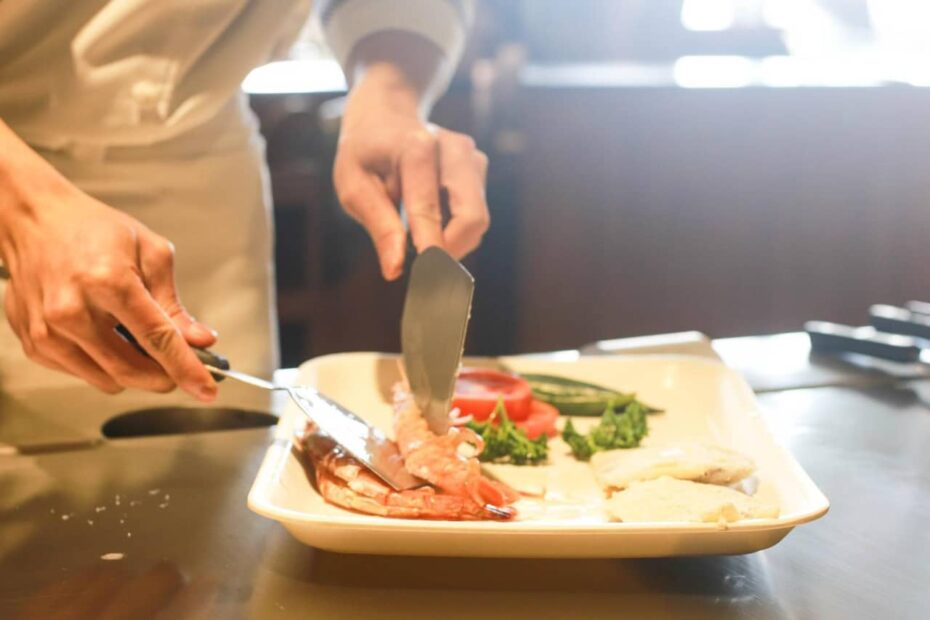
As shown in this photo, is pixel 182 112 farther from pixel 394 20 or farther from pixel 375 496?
pixel 375 496

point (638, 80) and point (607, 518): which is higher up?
point (638, 80)

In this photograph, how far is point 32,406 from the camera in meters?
1.16

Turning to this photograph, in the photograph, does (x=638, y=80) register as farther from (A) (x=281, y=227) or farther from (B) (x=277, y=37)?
(B) (x=277, y=37)

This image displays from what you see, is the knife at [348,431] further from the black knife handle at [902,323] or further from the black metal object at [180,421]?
the black knife handle at [902,323]

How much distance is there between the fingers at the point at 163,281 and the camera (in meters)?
0.88

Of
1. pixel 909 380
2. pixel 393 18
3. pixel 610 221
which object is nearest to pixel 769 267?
pixel 610 221

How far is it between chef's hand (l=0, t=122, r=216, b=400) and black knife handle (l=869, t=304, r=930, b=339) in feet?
3.61

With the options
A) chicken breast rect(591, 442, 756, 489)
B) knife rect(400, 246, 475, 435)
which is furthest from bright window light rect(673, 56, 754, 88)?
chicken breast rect(591, 442, 756, 489)

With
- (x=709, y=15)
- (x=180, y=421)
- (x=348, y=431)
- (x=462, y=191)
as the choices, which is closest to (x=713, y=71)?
(x=709, y=15)

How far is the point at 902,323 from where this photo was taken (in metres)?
1.51

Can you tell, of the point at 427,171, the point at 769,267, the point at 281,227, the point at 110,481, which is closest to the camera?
the point at 110,481

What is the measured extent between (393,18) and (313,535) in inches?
34.7

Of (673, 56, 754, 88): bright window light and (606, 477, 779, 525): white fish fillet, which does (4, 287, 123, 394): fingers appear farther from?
(673, 56, 754, 88): bright window light

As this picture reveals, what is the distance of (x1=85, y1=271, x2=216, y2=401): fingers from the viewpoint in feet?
2.69
